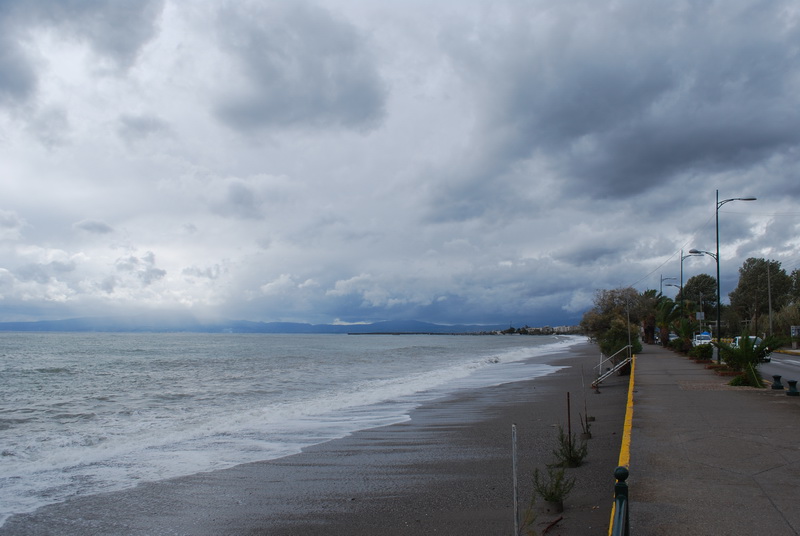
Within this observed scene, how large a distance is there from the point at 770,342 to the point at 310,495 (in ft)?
49.7

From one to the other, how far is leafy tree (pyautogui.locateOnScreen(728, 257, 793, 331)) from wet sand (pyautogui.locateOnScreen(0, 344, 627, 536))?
81.4 metres

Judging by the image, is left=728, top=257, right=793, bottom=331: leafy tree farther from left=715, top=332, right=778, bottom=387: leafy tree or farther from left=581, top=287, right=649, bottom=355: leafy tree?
left=715, top=332, right=778, bottom=387: leafy tree

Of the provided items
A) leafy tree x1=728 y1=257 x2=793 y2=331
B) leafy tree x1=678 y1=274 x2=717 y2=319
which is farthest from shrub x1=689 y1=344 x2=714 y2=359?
leafy tree x1=678 y1=274 x2=717 y2=319

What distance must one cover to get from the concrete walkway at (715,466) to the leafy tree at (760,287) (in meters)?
78.2

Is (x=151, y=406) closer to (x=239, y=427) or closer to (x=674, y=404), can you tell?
(x=239, y=427)

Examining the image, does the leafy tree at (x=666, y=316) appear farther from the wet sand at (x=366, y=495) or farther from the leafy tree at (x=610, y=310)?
the wet sand at (x=366, y=495)

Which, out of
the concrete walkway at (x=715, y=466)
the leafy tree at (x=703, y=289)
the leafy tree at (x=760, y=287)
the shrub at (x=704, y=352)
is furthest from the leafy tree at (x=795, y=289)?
the concrete walkway at (x=715, y=466)

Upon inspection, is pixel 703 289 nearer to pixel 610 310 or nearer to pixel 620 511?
pixel 610 310

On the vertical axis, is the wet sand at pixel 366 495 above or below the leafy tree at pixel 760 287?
below

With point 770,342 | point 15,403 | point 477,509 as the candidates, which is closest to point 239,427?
point 477,509

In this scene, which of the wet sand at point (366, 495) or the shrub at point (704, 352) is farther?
the shrub at point (704, 352)

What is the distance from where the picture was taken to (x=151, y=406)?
19859 mm

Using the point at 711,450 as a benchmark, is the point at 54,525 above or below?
below

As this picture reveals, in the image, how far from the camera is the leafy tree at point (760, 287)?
266 feet
